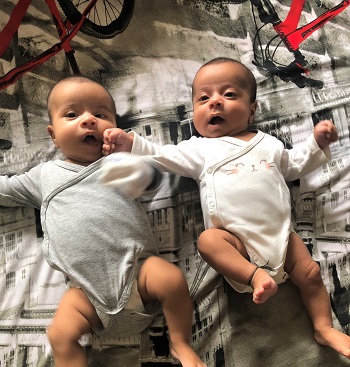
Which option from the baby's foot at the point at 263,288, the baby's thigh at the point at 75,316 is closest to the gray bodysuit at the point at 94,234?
the baby's thigh at the point at 75,316

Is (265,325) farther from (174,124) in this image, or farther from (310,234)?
(174,124)

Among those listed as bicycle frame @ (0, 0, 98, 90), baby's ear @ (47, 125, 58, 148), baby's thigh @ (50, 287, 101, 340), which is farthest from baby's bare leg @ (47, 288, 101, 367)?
bicycle frame @ (0, 0, 98, 90)

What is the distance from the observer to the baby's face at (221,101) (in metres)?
1.12

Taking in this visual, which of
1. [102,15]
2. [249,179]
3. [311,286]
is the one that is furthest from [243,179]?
[102,15]

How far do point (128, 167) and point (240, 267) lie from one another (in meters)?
0.29

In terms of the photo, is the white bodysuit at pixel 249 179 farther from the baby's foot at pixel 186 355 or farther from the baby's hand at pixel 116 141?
the baby's foot at pixel 186 355

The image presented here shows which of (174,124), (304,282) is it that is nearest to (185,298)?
(304,282)

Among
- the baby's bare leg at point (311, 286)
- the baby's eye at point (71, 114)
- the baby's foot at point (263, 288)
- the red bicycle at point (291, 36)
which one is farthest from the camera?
the red bicycle at point (291, 36)

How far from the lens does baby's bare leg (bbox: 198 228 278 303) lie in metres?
0.91

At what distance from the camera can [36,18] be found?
132 centimetres

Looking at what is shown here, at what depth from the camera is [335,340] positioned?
97 cm

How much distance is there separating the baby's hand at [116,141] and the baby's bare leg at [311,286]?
0.41m

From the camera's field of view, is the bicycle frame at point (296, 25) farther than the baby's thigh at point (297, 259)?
Yes

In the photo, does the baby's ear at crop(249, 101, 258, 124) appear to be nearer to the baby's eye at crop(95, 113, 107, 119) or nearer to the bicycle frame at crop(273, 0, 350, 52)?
the bicycle frame at crop(273, 0, 350, 52)
